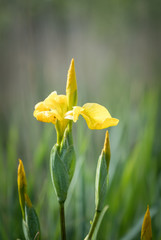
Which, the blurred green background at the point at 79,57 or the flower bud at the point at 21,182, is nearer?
the flower bud at the point at 21,182

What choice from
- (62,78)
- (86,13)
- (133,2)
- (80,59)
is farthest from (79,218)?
(133,2)

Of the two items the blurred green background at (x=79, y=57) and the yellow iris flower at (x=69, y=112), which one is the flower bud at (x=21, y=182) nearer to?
the yellow iris flower at (x=69, y=112)

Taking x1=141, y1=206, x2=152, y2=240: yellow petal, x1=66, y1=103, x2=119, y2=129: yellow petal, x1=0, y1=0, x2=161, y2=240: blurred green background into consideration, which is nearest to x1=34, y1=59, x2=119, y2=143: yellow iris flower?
x1=66, y1=103, x2=119, y2=129: yellow petal

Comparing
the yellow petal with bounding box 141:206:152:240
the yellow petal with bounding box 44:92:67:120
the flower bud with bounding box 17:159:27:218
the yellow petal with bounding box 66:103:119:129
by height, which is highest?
the yellow petal with bounding box 44:92:67:120

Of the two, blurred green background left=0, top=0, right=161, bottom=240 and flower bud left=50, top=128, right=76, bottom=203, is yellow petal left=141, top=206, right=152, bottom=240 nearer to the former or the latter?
flower bud left=50, top=128, right=76, bottom=203

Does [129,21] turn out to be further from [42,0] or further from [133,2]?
[42,0]

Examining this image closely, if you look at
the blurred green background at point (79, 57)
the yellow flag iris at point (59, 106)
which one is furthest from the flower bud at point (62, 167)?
the blurred green background at point (79, 57)
